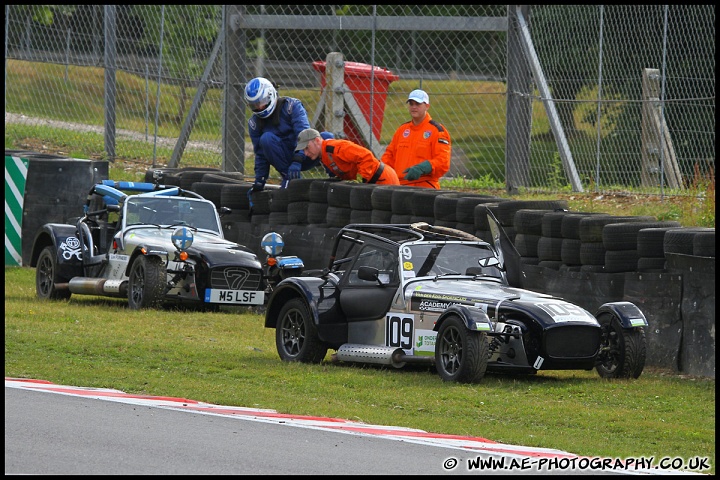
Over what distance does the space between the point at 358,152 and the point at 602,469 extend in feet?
29.5

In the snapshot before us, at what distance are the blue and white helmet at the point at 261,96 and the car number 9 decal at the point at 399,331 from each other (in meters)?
5.87

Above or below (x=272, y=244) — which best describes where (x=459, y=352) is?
below

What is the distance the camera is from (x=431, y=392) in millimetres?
9531

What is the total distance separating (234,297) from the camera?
593 inches

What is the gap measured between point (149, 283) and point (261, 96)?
2898 millimetres

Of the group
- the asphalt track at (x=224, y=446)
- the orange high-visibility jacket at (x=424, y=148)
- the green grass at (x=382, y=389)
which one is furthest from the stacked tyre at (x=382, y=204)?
the asphalt track at (x=224, y=446)

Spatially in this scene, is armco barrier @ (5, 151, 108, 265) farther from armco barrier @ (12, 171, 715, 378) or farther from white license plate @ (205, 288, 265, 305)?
armco barrier @ (12, 171, 715, 378)

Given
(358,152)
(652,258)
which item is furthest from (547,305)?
(358,152)

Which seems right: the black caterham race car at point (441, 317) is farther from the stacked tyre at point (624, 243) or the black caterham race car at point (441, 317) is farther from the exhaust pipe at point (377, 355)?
the stacked tyre at point (624, 243)

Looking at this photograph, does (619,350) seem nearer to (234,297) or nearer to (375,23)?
(234,297)

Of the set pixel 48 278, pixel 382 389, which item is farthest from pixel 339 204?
pixel 382 389

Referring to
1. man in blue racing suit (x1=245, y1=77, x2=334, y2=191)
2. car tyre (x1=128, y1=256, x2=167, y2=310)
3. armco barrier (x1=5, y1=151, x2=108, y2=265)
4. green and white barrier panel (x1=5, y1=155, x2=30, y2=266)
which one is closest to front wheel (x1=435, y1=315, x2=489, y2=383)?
car tyre (x1=128, y1=256, x2=167, y2=310)

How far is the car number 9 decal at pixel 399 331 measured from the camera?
423 inches

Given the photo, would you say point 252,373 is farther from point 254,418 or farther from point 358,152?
point 358,152
